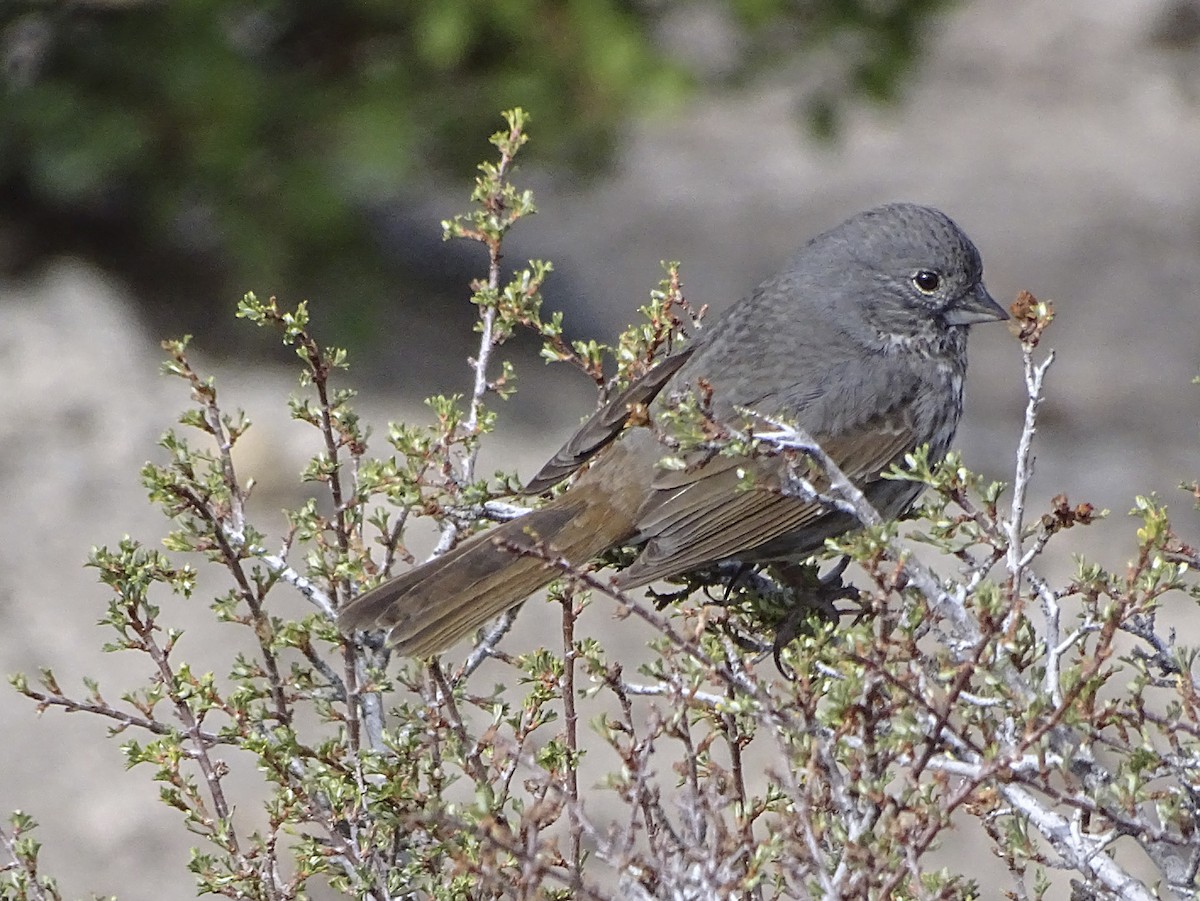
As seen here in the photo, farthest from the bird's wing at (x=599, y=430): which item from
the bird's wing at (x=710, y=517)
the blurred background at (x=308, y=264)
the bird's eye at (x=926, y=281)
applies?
the blurred background at (x=308, y=264)

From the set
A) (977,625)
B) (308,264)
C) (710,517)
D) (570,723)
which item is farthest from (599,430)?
(308,264)

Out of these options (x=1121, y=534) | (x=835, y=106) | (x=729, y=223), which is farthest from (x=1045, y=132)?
(x=1121, y=534)

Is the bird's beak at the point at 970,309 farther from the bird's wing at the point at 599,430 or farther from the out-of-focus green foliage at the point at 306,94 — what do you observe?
the out-of-focus green foliage at the point at 306,94

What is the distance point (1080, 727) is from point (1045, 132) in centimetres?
1130

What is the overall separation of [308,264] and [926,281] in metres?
4.47

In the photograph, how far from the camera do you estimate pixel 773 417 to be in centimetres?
330

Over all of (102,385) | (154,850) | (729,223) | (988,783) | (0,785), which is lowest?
(988,783)

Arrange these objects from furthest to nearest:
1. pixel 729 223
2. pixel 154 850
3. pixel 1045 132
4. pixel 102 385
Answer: pixel 1045 132
pixel 729 223
pixel 102 385
pixel 154 850

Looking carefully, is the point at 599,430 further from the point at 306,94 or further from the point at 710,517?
the point at 306,94

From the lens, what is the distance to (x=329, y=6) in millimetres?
8281

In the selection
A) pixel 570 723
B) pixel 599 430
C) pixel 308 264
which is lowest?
pixel 570 723

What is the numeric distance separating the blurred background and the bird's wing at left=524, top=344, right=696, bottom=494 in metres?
2.27

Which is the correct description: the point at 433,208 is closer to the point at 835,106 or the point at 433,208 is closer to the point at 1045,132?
the point at 835,106

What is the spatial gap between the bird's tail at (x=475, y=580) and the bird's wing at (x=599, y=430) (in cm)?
7
